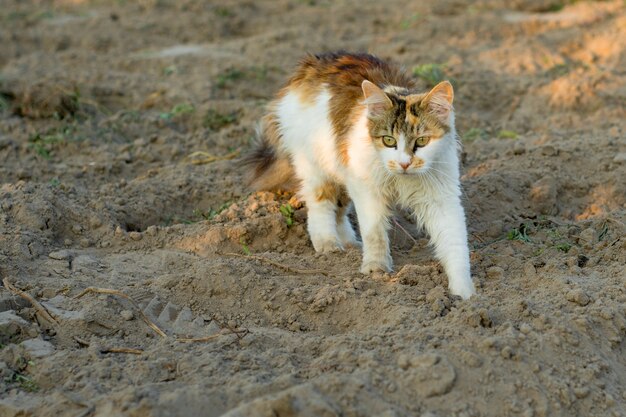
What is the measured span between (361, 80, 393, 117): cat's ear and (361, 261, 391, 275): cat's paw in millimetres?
897

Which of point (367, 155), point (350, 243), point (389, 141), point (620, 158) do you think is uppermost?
point (389, 141)

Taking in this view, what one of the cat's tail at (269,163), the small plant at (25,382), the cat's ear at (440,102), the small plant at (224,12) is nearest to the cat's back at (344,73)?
the cat's tail at (269,163)

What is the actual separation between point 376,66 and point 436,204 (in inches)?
47.1

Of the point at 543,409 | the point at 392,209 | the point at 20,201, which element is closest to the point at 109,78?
the point at 20,201

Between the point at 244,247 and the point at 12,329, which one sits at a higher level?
the point at 12,329

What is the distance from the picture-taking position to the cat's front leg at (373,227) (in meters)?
5.01

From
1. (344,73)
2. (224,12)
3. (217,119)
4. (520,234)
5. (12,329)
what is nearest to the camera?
(12,329)

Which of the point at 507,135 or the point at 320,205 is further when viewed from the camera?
the point at 507,135

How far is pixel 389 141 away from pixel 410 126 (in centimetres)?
15

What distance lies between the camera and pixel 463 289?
458 cm

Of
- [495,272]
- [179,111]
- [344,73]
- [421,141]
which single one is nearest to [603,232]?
[495,272]

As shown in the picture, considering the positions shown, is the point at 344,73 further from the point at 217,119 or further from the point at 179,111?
the point at 179,111

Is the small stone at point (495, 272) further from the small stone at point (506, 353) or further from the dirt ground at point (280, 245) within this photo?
the small stone at point (506, 353)

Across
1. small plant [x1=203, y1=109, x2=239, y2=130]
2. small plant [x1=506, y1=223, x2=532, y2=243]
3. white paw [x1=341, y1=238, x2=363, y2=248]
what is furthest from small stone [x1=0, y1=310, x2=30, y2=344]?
small plant [x1=203, y1=109, x2=239, y2=130]
